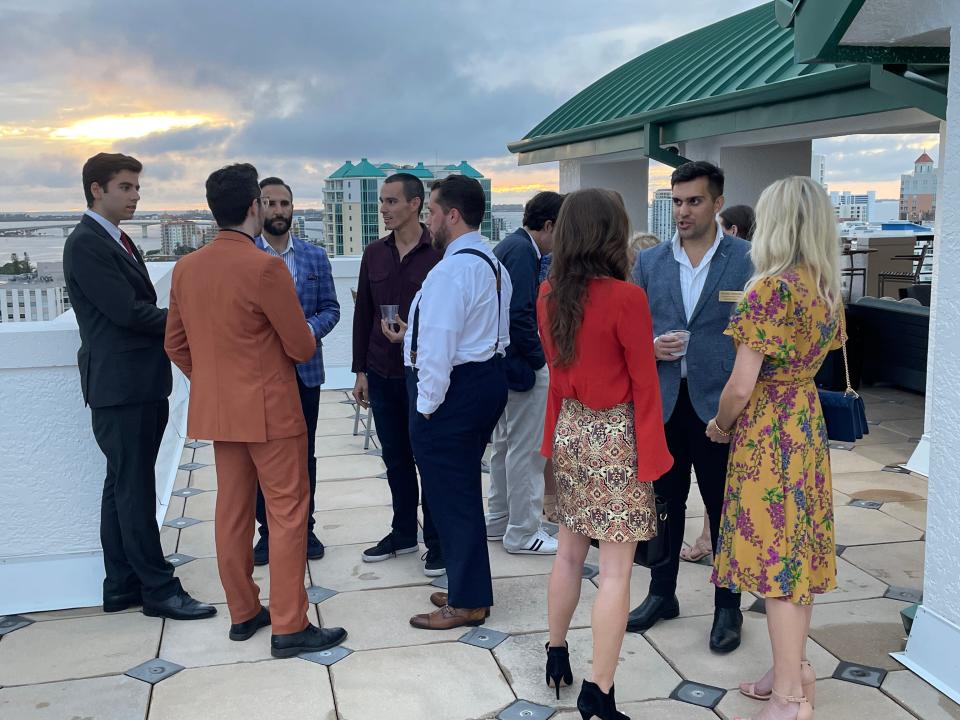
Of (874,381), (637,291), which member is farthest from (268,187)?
(874,381)

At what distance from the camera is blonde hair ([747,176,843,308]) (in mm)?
2547

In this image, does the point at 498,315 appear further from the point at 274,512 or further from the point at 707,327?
the point at 274,512

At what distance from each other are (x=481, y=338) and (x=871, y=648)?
188cm

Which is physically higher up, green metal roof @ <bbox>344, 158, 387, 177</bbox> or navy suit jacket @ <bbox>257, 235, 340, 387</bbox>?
green metal roof @ <bbox>344, 158, 387, 177</bbox>

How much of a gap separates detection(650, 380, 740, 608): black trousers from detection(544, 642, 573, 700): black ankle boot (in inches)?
27.5

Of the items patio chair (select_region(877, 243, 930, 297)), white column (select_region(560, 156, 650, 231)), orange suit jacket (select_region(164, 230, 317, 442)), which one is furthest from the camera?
white column (select_region(560, 156, 650, 231))

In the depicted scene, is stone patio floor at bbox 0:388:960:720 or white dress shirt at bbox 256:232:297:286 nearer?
stone patio floor at bbox 0:388:960:720

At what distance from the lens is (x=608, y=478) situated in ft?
8.82

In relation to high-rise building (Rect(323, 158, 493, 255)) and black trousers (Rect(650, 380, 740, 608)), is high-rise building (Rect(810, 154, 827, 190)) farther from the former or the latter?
high-rise building (Rect(323, 158, 493, 255))

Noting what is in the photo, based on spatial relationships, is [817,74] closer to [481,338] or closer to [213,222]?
[481,338]

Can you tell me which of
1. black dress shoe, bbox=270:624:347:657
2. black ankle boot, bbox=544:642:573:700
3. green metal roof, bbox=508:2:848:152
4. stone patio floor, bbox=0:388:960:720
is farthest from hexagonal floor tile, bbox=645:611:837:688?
green metal roof, bbox=508:2:848:152

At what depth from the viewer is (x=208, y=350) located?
10.1ft

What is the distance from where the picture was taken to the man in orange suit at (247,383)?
9.93ft

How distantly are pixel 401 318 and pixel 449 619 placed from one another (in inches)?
54.6
